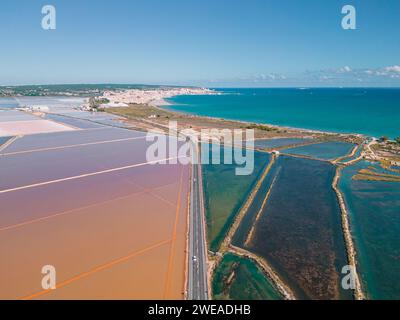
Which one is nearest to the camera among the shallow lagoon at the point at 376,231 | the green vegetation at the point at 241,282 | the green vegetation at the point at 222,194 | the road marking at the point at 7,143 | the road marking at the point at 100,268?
the road marking at the point at 100,268

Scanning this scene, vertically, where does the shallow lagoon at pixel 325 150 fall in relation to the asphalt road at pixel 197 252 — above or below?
above

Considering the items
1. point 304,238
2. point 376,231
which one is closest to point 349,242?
point 304,238

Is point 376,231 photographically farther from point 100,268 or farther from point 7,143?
point 7,143

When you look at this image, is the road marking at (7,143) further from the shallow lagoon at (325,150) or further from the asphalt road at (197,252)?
the shallow lagoon at (325,150)

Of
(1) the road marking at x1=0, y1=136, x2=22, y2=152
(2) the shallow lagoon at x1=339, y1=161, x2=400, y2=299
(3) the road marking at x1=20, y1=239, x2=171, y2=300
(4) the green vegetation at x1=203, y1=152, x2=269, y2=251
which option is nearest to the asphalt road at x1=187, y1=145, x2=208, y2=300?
(4) the green vegetation at x1=203, y1=152, x2=269, y2=251

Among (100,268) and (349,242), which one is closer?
(100,268)

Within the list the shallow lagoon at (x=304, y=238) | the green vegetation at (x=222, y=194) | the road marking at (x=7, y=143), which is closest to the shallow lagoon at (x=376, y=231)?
the shallow lagoon at (x=304, y=238)
